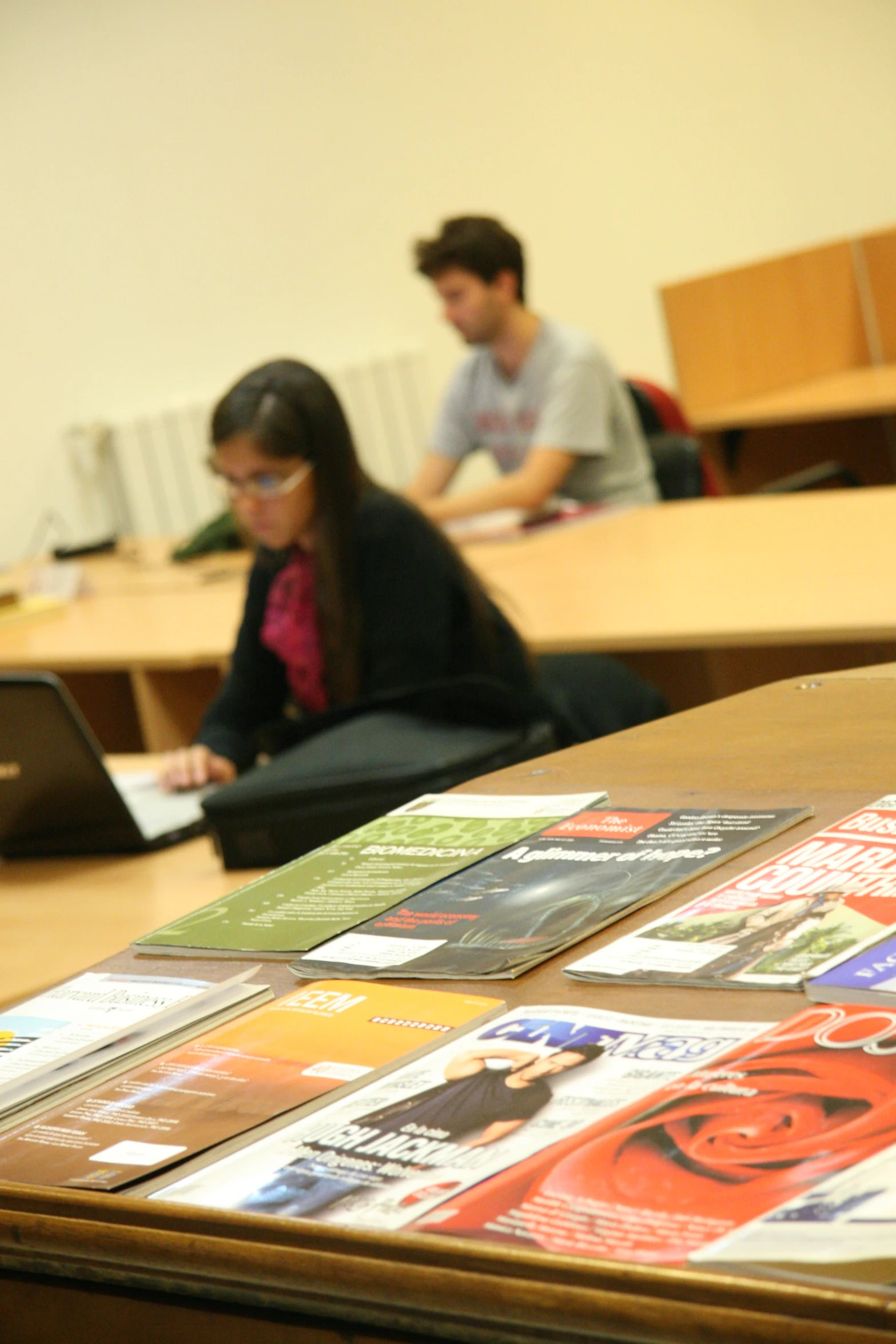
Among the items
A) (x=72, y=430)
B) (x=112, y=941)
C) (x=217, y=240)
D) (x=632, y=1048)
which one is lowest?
(x=112, y=941)

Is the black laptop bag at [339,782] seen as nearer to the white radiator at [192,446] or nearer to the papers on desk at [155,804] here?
the papers on desk at [155,804]

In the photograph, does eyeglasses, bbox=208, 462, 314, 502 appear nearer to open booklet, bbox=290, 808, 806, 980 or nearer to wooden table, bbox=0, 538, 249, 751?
wooden table, bbox=0, 538, 249, 751

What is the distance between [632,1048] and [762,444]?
170 inches

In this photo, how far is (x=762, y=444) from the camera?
4859mm

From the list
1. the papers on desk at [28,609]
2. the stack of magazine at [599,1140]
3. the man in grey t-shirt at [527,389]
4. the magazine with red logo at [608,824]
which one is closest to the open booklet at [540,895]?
the magazine with red logo at [608,824]

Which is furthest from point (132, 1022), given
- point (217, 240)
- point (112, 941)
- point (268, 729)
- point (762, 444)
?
point (217, 240)

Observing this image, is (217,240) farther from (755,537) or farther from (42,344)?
(755,537)

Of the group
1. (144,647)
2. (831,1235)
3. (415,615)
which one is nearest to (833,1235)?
(831,1235)

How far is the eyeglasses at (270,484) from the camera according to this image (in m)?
2.11

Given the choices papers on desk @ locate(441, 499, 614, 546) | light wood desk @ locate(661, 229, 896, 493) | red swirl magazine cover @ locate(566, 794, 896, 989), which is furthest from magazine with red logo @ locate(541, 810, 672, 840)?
light wood desk @ locate(661, 229, 896, 493)

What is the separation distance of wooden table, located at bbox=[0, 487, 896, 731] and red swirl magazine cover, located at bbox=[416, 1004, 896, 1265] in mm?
1371

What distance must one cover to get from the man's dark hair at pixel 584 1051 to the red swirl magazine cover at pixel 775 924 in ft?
0.23

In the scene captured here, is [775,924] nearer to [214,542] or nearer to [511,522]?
[511,522]

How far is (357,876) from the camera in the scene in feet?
3.53
